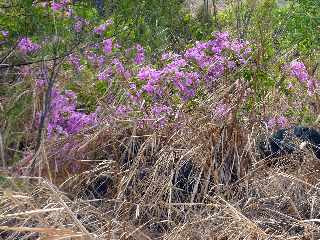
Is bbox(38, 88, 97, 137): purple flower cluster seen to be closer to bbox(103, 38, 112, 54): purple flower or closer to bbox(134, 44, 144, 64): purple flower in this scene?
bbox(103, 38, 112, 54): purple flower

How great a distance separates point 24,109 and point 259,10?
2.90 metres

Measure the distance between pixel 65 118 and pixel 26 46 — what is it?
1.94 feet

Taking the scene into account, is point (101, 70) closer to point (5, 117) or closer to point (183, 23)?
point (5, 117)

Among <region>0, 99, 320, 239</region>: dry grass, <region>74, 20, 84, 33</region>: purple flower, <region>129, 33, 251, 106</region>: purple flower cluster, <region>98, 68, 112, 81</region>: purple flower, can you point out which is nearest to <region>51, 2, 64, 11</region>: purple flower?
<region>74, 20, 84, 33</region>: purple flower

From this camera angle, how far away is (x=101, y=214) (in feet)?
9.89

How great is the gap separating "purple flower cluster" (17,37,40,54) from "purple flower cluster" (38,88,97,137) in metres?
0.36

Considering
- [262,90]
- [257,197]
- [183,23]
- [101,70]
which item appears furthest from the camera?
[183,23]

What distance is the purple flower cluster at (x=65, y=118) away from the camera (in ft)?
13.5

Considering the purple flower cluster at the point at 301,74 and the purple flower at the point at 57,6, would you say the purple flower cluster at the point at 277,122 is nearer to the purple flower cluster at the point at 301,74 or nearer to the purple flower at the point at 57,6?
the purple flower cluster at the point at 301,74

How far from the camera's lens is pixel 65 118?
4.19 m

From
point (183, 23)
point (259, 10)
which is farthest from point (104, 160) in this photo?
point (183, 23)

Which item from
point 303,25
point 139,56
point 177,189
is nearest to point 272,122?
point 177,189

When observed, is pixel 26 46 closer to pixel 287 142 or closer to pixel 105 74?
pixel 105 74

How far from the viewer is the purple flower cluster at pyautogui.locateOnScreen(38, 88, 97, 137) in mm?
4113
